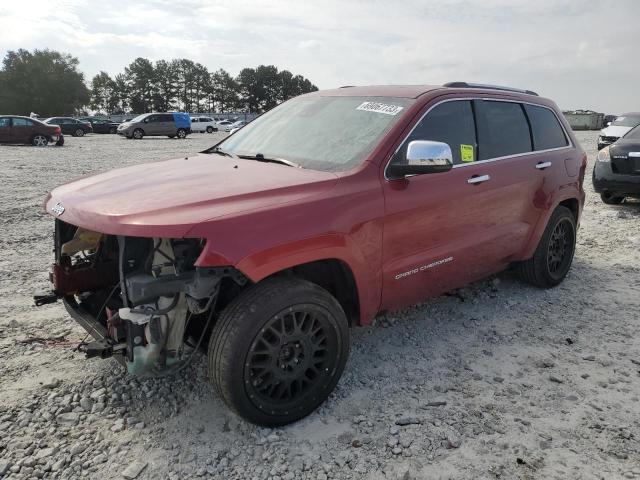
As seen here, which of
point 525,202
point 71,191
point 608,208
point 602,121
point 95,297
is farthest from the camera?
point 602,121

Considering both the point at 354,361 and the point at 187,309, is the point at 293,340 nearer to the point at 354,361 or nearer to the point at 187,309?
the point at 187,309

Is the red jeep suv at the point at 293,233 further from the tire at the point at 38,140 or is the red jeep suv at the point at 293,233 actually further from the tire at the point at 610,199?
the tire at the point at 38,140

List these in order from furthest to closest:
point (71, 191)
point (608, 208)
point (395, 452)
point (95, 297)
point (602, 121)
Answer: point (602, 121)
point (608, 208)
point (95, 297)
point (71, 191)
point (395, 452)

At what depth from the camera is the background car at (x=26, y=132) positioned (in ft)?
71.8

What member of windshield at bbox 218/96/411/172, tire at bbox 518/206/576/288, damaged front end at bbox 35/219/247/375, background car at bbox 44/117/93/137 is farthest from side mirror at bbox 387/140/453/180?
background car at bbox 44/117/93/137

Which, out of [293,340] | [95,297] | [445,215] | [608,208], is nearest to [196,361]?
[95,297]

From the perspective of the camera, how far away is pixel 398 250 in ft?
10.2

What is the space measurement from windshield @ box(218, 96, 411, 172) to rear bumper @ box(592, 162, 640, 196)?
20.4 ft

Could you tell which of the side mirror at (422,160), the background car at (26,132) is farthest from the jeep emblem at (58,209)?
the background car at (26,132)

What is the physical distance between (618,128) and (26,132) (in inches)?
938

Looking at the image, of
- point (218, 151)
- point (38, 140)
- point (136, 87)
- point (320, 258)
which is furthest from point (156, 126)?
point (136, 87)

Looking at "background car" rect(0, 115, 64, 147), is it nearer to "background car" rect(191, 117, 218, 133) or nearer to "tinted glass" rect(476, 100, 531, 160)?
"background car" rect(191, 117, 218, 133)

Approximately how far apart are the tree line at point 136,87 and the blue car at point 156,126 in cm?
3150

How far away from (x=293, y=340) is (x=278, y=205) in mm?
728
